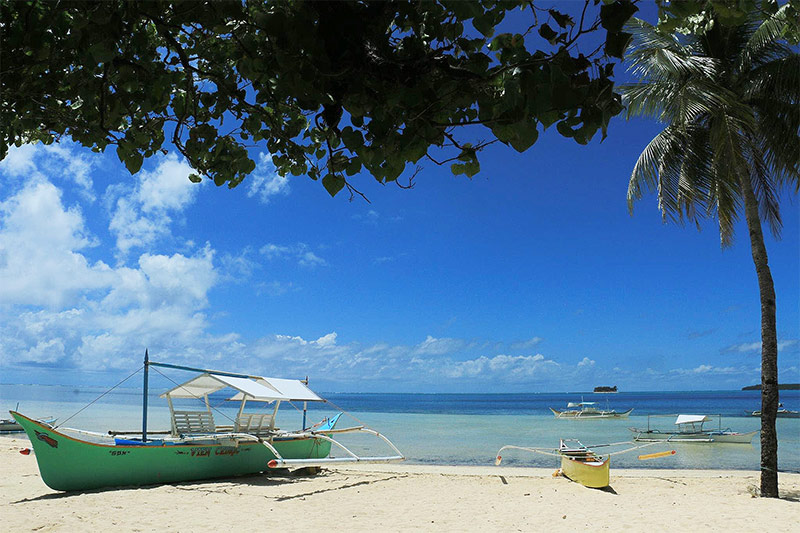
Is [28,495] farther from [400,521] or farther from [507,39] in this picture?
[507,39]

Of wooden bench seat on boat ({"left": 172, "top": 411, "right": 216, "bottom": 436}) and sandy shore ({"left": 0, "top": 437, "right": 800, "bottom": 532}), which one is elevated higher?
wooden bench seat on boat ({"left": 172, "top": 411, "right": 216, "bottom": 436})

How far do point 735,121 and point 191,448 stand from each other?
425 inches

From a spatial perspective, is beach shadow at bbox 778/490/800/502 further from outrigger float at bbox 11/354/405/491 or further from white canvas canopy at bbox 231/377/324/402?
white canvas canopy at bbox 231/377/324/402

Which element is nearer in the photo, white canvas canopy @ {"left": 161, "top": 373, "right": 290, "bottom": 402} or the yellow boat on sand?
the yellow boat on sand

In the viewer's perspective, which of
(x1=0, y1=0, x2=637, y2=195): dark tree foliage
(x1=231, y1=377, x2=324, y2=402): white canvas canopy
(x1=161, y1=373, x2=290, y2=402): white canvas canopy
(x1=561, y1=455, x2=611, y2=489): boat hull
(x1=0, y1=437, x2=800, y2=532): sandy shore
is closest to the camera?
(x1=0, y1=0, x2=637, y2=195): dark tree foliage

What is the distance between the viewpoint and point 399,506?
882 centimetres

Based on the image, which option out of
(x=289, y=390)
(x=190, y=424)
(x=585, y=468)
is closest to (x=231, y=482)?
(x=190, y=424)

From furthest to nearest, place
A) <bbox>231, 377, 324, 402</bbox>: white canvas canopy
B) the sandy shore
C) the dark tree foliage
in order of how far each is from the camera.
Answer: <bbox>231, 377, 324, 402</bbox>: white canvas canopy < the sandy shore < the dark tree foliage

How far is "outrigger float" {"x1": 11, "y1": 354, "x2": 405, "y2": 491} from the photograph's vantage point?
912cm

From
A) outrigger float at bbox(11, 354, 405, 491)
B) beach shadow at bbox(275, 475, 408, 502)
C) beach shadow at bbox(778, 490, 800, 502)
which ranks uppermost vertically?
outrigger float at bbox(11, 354, 405, 491)

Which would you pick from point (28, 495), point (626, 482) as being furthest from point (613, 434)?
point (28, 495)

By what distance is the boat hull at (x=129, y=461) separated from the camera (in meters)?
9.07

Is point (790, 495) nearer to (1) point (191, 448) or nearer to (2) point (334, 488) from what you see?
(2) point (334, 488)

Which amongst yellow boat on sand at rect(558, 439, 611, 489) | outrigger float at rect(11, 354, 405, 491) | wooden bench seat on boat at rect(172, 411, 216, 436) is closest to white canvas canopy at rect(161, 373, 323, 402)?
outrigger float at rect(11, 354, 405, 491)
